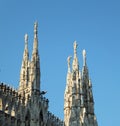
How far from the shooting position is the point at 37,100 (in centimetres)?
6456

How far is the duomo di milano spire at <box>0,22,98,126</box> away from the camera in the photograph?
60.7 meters

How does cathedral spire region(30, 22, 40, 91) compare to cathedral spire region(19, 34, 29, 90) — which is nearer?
cathedral spire region(30, 22, 40, 91)

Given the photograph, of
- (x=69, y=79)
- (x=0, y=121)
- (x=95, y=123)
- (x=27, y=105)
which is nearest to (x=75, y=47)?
(x=69, y=79)

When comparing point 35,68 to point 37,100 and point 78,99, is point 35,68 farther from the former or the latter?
point 78,99

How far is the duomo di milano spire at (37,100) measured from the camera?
199 ft

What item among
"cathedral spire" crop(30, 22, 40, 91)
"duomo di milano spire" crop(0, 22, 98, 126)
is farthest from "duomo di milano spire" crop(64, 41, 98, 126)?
"cathedral spire" crop(30, 22, 40, 91)

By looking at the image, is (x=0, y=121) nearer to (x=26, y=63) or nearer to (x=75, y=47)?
(x=26, y=63)

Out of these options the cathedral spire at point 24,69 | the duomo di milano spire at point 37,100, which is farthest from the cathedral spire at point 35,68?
the cathedral spire at point 24,69

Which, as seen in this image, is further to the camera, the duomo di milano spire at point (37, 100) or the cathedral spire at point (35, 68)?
the cathedral spire at point (35, 68)

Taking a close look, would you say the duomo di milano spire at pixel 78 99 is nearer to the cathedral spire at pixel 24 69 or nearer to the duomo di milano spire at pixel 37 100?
the duomo di milano spire at pixel 37 100

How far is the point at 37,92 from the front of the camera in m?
65.0

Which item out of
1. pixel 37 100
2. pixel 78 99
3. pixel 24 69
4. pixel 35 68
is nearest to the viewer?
pixel 37 100

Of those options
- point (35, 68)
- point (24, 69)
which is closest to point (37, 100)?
point (35, 68)

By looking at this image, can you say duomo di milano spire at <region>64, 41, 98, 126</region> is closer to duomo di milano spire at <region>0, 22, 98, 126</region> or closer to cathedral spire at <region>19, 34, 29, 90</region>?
duomo di milano spire at <region>0, 22, 98, 126</region>
